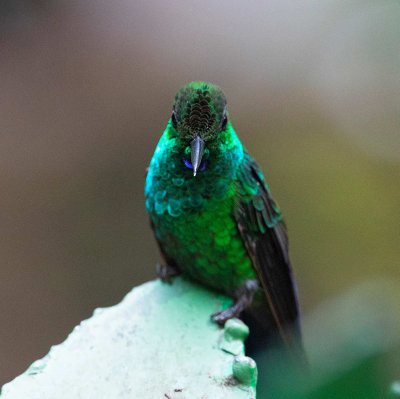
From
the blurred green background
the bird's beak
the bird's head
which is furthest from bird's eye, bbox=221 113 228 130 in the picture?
the blurred green background

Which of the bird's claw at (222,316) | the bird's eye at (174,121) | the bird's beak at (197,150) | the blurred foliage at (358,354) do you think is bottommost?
the bird's claw at (222,316)

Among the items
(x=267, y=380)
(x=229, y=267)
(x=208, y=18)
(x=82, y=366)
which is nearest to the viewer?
(x=82, y=366)

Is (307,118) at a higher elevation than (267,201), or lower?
higher

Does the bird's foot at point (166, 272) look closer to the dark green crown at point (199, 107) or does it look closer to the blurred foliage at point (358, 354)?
the blurred foliage at point (358, 354)

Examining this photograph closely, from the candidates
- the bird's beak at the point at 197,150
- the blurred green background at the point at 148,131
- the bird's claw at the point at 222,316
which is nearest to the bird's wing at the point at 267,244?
the bird's claw at the point at 222,316

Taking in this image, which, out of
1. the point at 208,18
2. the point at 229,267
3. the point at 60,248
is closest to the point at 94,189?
the point at 60,248

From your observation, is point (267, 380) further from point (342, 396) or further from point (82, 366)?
point (342, 396)
